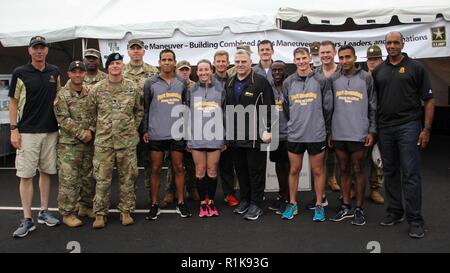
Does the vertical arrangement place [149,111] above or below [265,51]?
below

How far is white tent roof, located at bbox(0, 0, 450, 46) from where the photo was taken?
7.30 m

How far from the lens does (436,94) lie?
12328mm

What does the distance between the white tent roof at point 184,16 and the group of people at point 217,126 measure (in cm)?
263

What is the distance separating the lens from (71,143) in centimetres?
477

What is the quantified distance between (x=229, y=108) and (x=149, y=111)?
0.93 m

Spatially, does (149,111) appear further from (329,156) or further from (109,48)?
(109,48)

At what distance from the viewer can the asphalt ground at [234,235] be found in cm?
406

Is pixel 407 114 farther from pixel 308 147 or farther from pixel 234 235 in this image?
pixel 234 235

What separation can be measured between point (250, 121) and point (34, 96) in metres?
2.40

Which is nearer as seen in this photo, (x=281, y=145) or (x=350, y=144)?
(x=350, y=144)

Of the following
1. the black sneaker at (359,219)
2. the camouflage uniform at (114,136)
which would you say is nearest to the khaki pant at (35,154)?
the camouflage uniform at (114,136)

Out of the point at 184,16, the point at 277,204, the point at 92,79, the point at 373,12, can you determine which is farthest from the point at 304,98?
the point at 184,16

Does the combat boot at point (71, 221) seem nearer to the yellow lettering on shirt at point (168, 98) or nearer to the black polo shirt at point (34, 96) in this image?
the black polo shirt at point (34, 96)

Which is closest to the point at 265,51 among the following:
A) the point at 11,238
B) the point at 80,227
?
the point at 80,227
